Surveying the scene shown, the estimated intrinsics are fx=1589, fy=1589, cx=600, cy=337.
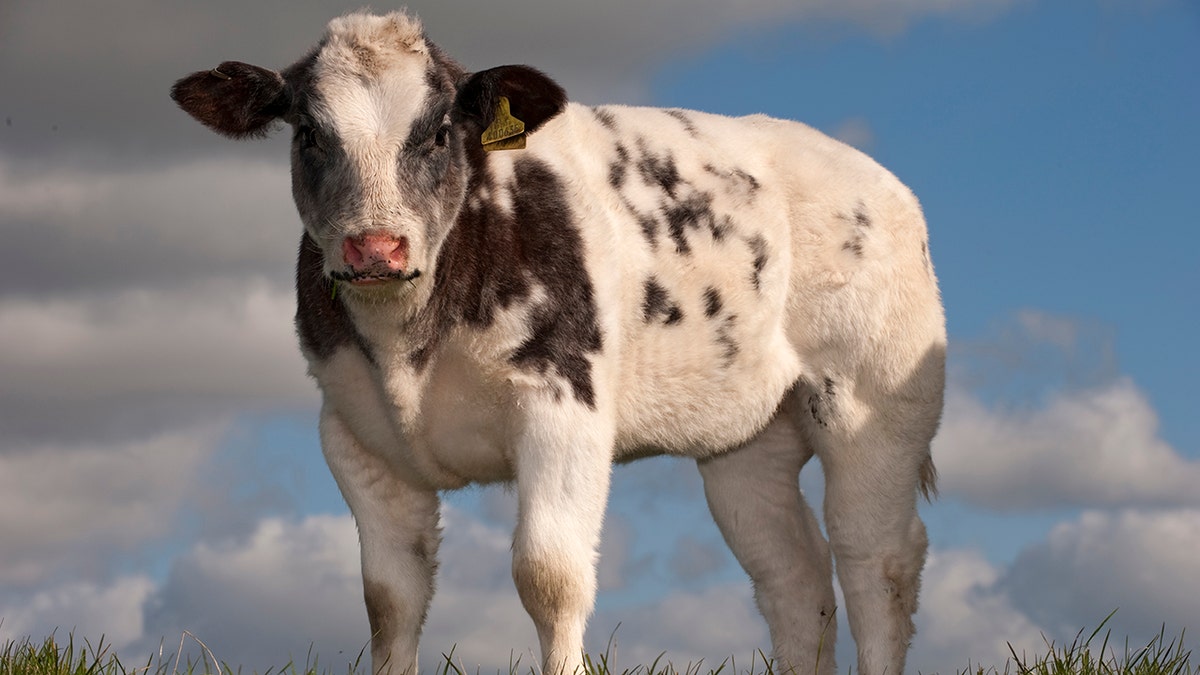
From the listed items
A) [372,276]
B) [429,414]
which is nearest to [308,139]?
[372,276]

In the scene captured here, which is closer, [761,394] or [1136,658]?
[1136,658]

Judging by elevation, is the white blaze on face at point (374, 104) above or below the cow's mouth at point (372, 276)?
above

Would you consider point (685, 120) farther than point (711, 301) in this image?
Yes

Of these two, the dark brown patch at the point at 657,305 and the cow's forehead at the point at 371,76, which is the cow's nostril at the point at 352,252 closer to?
the cow's forehead at the point at 371,76

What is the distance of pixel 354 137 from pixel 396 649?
2875mm

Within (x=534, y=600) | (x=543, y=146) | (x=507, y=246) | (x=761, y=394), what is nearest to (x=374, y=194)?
(x=507, y=246)

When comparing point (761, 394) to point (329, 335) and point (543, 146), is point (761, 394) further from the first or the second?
point (329, 335)

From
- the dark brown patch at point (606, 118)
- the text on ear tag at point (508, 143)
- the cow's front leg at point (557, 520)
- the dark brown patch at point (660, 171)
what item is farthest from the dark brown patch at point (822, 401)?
the text on ear tag at point (508, 143)

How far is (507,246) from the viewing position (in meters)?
8.34

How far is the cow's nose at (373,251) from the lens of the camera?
293 inches

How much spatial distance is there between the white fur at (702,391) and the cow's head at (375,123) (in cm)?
3

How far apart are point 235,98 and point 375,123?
1.12m

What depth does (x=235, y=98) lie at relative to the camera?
866cm

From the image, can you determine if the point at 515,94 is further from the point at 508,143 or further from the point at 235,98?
the point at 235,98
